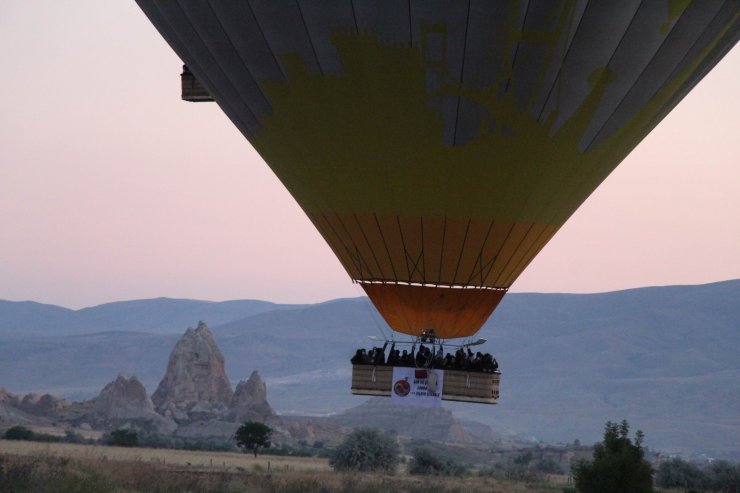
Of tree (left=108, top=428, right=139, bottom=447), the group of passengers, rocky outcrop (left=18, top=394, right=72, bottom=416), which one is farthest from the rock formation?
the group of passengers

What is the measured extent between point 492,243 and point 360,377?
3.34 m

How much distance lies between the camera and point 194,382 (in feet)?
359

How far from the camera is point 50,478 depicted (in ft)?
116

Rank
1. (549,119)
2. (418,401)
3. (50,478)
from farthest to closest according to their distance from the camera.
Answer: (50,478), (418,401), (549,119)

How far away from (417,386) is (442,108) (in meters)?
5.13

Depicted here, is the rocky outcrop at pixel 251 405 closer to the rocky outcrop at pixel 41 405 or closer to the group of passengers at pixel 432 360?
the rocky outcrop at pixel 41 405

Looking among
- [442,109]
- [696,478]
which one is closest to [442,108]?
[442,109]

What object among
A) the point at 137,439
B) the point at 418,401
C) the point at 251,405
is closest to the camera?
the point at 418,401

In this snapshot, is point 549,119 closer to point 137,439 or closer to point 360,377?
point 360,377

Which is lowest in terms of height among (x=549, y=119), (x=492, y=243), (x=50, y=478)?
(x=50, y=478)

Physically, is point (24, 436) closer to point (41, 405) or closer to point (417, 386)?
point (41, 405)

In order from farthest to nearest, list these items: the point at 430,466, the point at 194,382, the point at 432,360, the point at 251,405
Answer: the point at 194,382
the point at 251,405
the point at 430,466
the point at 432,360

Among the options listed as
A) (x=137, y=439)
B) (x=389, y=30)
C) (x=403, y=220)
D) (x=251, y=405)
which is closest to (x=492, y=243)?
(x=403, y=220)

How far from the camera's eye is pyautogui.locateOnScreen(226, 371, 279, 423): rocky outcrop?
102356 mm
